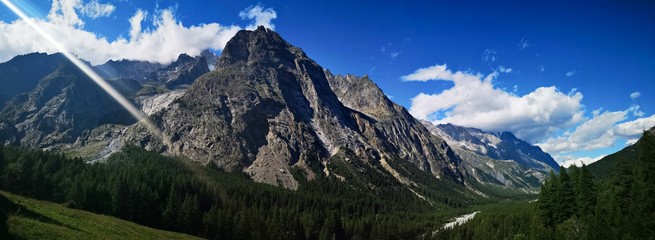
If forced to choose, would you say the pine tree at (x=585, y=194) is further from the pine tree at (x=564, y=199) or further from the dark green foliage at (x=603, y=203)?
the pine tree at (x=564, y=199)

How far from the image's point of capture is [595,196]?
7431 cm

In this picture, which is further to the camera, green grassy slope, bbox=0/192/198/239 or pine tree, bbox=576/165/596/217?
pine tree, bbox=576/165/596/217

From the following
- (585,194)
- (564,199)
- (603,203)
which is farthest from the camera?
(564,199)

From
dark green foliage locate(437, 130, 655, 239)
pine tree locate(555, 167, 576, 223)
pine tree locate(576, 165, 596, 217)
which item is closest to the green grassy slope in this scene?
dark green foliage locate(437, 130, 655, 239)

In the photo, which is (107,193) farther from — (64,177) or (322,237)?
(322,237)

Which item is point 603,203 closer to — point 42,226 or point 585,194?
point 585,194

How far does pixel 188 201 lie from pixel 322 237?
46567mm

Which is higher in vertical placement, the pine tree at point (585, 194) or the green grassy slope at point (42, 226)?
the pine tree at point (585, 194)

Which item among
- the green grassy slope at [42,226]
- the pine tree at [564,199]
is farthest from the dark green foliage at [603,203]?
the green grassy slope at [42,226]

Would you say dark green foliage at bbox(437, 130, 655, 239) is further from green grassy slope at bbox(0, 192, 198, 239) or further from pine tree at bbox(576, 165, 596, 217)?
green grassy slope at bbox(0, 192, 198, 239)

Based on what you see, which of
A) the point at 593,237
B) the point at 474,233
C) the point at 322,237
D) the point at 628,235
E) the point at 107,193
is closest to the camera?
the point at 628,235

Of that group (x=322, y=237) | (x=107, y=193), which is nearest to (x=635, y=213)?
(x=322, y=237)

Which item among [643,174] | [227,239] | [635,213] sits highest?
[643,174]

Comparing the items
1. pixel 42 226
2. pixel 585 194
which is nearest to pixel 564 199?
pixel 585 194
